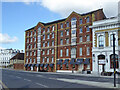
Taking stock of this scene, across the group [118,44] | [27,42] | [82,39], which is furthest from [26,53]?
[118,44]

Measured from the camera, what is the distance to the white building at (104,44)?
4059 centimetres

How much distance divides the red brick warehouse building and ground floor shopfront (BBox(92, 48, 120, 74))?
2.70 meters

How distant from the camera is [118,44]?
40188 mm

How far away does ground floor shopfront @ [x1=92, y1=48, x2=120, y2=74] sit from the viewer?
40.2 meters

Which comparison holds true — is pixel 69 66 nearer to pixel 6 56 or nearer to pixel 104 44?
pixel 104 44

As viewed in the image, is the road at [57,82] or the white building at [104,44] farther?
the white building at [104,44]

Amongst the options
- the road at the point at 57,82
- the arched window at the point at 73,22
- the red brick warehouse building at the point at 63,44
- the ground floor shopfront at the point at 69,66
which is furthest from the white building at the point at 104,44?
the road at the point at 57,82

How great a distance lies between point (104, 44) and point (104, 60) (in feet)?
13.1

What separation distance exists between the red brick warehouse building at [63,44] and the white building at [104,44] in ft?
8.30

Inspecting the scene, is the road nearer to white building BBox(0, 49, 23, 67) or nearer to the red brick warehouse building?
the red brick warehouse building

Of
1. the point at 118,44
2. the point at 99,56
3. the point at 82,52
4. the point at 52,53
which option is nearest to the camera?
the point at 118,44

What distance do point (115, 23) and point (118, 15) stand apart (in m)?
2.17

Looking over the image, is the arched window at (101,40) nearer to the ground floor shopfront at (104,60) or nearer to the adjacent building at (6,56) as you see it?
the ground floor shopfront at (104,60)

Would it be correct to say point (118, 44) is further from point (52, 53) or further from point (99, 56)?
point (52, 53)
